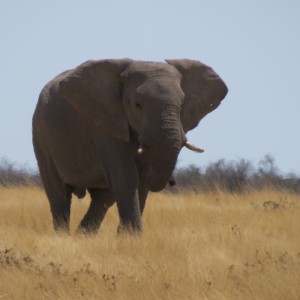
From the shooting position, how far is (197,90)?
468 inches

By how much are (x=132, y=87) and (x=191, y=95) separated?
2.69ft

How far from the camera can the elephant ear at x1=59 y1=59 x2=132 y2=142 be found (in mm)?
11547

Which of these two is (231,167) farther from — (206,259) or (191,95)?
(206,259)

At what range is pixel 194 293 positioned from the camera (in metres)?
7.70

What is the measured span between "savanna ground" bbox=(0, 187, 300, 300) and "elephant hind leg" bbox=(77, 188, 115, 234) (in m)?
0.24

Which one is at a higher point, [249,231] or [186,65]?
[186,65]

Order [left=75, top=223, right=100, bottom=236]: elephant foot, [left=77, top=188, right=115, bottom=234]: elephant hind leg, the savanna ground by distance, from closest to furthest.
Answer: the savanna ground → [left=75, top=223, right=100, bottom=236]: elephant foot → [left=77, top=188, right=115, bottom=234]: elephant hind leg

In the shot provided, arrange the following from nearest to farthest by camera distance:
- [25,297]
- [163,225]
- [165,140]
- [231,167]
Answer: [25,297] → [165,140] → [163,225] → [231,167]

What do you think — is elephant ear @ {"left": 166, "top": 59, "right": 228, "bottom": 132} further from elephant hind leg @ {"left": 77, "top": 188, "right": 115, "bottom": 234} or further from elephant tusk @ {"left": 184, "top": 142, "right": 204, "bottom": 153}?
elephant hind leg @ {"left": 77, "top": 188, "right": 115, "bottom": 234}

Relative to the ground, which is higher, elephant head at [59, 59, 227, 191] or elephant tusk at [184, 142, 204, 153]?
elephant head at [59, 59, 227, 191]

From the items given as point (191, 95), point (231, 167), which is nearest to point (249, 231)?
point (191, 95)

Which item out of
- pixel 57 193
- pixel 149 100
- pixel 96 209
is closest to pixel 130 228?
pixel 149 100

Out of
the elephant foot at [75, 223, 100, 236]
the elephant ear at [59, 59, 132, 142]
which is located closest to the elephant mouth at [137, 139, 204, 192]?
the elephant ear at [59, 59, 132, 142]

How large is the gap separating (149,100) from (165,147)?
2.06 feet
